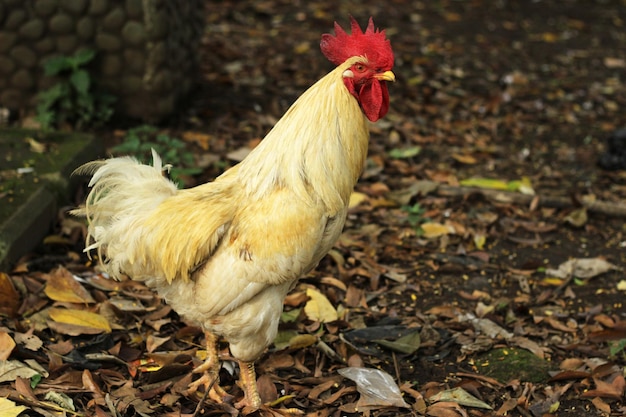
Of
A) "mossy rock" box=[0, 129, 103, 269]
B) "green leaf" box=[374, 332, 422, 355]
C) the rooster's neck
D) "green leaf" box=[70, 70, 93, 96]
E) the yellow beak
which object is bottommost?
"green leaf" box=[374, 332, 422, 355]

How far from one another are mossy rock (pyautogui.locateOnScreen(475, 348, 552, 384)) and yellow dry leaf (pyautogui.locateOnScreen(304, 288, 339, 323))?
37.5 inches

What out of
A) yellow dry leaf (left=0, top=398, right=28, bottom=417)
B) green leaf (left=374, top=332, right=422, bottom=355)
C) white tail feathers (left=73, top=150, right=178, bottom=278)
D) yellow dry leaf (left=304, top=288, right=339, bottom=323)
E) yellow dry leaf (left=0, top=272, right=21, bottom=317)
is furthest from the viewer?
yellow dry leaf (left=304, top=288, right=339, bottom=323)

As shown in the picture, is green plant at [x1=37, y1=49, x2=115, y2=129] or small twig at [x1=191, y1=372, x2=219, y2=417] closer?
small twig at [x1=191, y1=372, x2=219, y2=417]

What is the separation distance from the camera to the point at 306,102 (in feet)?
12.8

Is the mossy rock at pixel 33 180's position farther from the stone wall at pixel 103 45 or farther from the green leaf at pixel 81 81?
the stone wall at pixel 103 45

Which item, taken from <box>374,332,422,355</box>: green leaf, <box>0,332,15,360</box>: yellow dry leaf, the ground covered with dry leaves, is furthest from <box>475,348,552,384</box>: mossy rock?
<box>0,332,15,360</box>: yellow dry leaf

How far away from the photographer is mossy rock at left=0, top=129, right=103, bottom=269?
508 cm

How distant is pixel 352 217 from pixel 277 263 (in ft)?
8.46

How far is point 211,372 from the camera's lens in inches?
173

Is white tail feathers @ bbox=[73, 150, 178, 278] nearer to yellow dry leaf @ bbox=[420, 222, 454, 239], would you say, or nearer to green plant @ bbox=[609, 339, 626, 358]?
yellow dry leaf @ bbox=[420, 222, 454, 239]

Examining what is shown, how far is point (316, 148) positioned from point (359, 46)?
562 millimetres

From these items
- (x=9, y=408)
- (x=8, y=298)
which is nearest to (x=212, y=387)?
(x=9, y=408)

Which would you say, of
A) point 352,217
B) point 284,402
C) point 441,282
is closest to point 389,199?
point 352,217

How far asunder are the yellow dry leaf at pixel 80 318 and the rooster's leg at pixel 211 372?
2.15 feet
